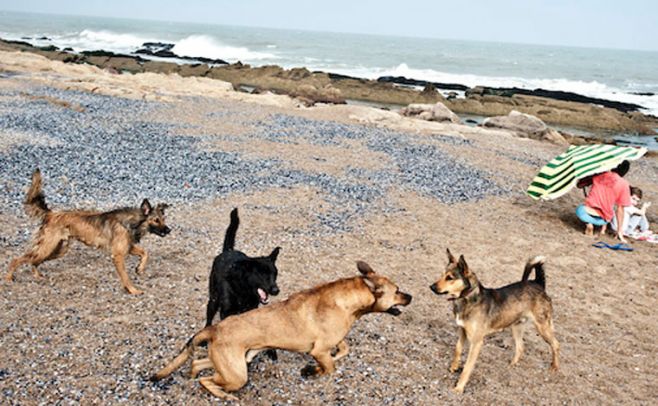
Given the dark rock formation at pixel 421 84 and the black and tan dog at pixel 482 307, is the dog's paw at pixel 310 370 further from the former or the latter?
the dark rock formation at pixel 421 84

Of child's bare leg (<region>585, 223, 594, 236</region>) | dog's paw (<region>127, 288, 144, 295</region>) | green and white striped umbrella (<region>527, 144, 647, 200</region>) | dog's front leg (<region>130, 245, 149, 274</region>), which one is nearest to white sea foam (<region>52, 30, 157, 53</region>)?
green and white striped umbrella (<region>527, 144, 647, 200</region>)

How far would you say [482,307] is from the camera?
24.2ft

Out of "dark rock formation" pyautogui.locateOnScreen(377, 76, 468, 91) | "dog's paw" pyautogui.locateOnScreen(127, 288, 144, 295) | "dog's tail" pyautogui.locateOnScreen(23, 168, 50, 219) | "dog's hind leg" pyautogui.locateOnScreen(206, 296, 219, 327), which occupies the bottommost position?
"dog's paw" pyautogui.locateOnScreen(127, 288, 144, 295)

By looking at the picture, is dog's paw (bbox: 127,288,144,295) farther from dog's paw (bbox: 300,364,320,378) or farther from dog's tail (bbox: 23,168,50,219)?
dog's paw (bbox: 300,364,320,378)

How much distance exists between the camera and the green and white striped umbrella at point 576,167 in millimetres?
14320

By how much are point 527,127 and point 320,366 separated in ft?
108

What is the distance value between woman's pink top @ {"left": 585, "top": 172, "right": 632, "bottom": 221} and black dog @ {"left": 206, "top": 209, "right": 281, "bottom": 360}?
458 inches

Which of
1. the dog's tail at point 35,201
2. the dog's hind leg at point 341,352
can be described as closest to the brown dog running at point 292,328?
the dog's hind leg at point 341,352

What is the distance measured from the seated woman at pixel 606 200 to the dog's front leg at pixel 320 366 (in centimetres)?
1163

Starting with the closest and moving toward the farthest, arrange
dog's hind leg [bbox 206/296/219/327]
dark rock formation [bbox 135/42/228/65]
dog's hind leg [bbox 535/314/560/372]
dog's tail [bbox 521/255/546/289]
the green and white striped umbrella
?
dog's hind leg [bbox 206/296/219/327] → dog's hind leg [bbox 535/314/560/372] → dog's tail [bbox 521/255/546/289] → the green and white striped umbrella → dark rock formation [bbox 135/42/228/65]

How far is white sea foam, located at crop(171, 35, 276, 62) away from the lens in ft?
337

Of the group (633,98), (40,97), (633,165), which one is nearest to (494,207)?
(633,165)

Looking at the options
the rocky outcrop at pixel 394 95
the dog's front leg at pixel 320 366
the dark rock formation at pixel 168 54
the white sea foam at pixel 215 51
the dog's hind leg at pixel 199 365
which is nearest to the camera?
the dog's hind leg at pixel 199 365

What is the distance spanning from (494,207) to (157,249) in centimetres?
1125
